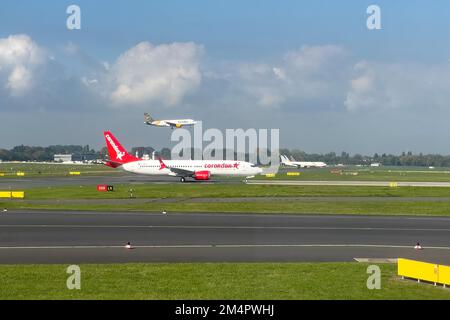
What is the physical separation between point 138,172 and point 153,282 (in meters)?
68.3

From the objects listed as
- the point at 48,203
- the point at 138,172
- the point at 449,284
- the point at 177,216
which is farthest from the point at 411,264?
the point at 138,172

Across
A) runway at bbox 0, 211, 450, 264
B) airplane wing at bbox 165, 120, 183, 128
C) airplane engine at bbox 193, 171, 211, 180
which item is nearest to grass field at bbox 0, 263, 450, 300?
runway at bbox 0, 211, 450, 264

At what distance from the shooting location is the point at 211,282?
50.2 ft

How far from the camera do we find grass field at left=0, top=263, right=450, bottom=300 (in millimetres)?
13930

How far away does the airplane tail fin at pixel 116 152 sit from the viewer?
82.8m

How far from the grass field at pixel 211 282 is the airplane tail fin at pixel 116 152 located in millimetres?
66253

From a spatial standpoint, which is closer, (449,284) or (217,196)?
(449,284)

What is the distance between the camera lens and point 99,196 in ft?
165

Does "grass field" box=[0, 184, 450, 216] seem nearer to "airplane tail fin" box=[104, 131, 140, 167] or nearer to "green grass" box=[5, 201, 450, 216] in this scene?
"green grass" box=[5, 201, 450, 216]

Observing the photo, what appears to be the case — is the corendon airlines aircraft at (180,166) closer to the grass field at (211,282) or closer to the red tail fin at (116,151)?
the red tail fin at (116,151)

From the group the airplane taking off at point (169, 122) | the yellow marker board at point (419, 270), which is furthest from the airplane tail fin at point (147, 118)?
the yellow marker board at point (419, 270)

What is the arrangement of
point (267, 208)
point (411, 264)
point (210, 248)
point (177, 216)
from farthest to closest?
point (267, 208) → point (177, 216) → point (210, 248) → point (411, 264)

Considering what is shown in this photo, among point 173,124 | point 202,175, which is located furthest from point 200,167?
point 173,124

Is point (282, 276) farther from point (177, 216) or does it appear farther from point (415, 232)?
point (177, 216)
